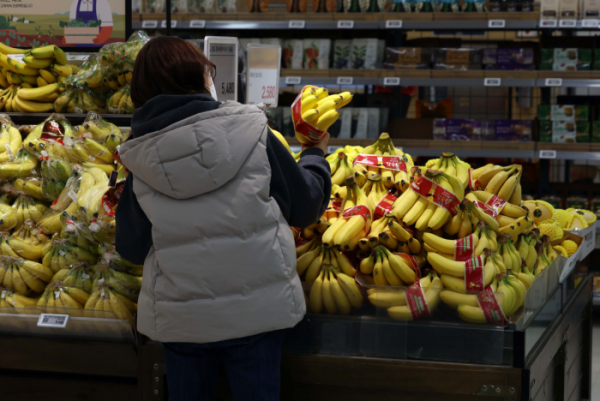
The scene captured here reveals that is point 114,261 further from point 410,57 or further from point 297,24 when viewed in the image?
point 410,57

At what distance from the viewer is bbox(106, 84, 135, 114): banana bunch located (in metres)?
2.48

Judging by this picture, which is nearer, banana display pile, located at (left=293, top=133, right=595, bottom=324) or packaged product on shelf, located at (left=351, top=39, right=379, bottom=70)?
banana display pile, located at (left=293, top=133, right=595, bottom=324)

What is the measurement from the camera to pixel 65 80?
2.58 m

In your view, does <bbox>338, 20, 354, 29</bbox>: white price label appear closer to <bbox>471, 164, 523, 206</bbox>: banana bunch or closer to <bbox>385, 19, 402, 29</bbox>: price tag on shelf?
<bbox>385, 19, 402, 29</bbox>: price tag on shelf

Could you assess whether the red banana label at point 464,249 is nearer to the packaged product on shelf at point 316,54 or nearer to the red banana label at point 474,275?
the red banana label at point 474,275

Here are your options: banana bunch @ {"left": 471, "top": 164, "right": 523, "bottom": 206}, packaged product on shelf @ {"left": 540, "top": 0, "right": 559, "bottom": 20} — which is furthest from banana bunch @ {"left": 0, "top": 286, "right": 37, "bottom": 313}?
packaged product on shelf @ {"left": 540, "top": 0, "right": 559, "bottom": 20}

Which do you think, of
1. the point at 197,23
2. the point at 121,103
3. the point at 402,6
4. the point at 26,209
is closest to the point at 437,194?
the point at 121,103

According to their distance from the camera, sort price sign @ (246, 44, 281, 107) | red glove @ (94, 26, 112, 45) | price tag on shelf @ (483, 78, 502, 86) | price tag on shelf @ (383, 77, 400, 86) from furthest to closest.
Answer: price tag on shelf @ (383, 77, 400, 86)
price tag on shelf @ (483, 78, 502, 86)
red glove @ (94, 26, 112, 45)
price sign @ (246, 44, 281, 107)

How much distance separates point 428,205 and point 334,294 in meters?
0.42

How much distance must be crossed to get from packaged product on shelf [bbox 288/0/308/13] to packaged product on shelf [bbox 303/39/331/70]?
0.23 m

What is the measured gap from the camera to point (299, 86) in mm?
4812

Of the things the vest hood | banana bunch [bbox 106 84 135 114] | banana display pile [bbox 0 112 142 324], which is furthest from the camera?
banana bunch [bbox 106 84 135 114]

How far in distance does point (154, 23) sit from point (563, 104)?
10.3 ft

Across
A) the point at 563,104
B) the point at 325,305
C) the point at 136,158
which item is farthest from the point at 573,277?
the point at 563,104
